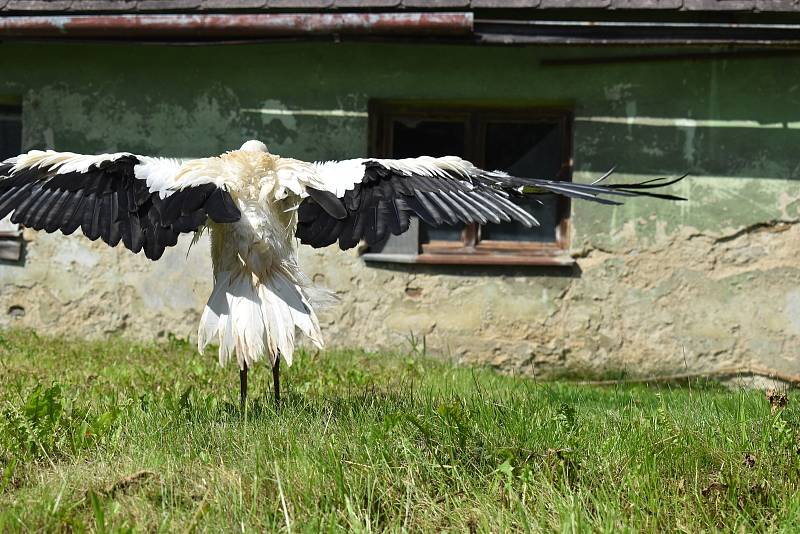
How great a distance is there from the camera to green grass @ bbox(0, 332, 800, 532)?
2520mm

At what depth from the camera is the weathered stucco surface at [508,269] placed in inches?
241

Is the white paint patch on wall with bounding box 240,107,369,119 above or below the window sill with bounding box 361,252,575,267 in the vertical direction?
above

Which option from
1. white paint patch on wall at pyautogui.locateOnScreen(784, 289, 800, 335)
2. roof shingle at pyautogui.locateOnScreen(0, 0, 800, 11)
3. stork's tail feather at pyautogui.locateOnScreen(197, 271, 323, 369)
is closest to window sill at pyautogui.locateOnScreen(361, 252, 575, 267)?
white paint patch on wall at pyautogui.locateOnScreen(784, 289, 800, 335)

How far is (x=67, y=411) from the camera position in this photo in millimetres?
3926

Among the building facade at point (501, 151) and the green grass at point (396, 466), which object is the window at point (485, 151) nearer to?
the building facade at point (501, 151)

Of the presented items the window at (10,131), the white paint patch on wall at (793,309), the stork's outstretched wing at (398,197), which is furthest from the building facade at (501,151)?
the stork's outstretched wing at (398,197)

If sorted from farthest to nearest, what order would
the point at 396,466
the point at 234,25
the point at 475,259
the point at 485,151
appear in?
the point at 485,151 → the point at 475,259 → the point at 234,25 → the point at 396,466

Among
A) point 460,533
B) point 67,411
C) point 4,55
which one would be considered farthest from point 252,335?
point 4,55

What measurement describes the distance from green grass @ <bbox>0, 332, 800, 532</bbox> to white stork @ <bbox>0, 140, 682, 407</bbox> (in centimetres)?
40

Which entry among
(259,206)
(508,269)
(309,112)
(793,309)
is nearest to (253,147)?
(259,206)

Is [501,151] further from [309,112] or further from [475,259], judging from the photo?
[309,112]

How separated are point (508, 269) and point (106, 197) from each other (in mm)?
3264

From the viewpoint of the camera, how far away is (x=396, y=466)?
2.80 metres

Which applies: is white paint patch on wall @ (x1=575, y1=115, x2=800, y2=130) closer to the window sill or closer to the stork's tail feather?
the window sill
